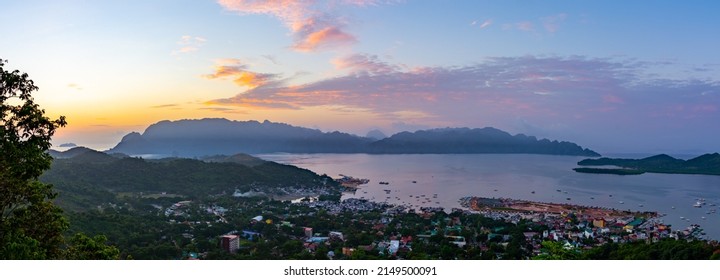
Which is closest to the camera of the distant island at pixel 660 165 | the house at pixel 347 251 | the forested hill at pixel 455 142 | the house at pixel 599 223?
the house at pixel 347 251

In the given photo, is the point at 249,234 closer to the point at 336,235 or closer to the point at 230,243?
the point at 230,243

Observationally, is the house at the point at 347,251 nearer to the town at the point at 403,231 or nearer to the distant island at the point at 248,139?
the town at the point at 403,231

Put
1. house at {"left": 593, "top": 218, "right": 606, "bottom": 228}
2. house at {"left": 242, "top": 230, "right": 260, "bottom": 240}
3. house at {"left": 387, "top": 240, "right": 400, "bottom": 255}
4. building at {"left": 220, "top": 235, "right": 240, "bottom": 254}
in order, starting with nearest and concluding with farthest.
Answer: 1. house at {"left": 387, "top": 240, "right": 400, "bottom": 255}
2. building at {"left": 220, "top": 235, "right": 240, "bottom": 254}
3. house at {"left": 242, "top": 230, "right": 260, "bottom": 240}
4. house at {"left": 593, "top": 218, "right": 606, "bottom": 228}

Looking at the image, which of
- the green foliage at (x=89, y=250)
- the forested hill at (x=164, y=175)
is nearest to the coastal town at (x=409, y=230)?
the forested hill at (x=164, y=175)

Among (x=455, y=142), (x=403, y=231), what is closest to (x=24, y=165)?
(x=403, y=231)

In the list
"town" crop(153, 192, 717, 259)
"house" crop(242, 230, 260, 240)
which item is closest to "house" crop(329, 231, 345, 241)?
"town" crop(153, 192, 717, 259)

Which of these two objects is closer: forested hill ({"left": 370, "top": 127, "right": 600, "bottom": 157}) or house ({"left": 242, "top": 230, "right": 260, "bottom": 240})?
house ({"left": 242, "top": 230, "right": 260, "bottom": 240})

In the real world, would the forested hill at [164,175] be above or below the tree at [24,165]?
below

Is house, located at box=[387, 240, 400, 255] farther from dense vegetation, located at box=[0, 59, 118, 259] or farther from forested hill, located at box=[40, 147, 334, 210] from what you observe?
forested hill, located at box=[40, 147, 334, 210]
